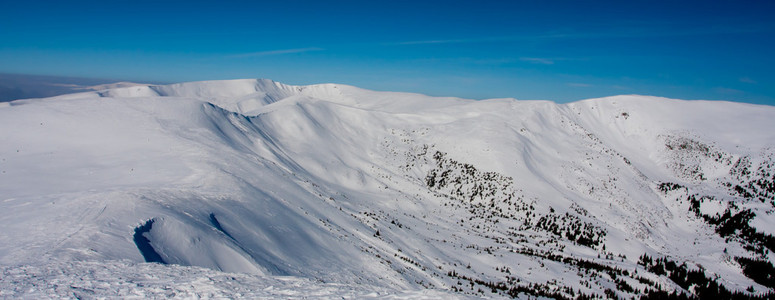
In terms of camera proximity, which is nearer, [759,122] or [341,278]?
[341,278]

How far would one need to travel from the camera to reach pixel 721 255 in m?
46.5

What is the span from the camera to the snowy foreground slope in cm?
1295

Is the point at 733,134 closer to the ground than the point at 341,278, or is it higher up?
higher up

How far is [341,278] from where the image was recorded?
18.0 m

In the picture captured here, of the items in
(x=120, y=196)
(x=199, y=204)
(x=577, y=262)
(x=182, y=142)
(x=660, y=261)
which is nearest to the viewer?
(x=120, y=196)

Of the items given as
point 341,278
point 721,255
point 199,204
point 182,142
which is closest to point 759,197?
point 721,255

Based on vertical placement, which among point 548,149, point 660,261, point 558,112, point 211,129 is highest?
point 558,112

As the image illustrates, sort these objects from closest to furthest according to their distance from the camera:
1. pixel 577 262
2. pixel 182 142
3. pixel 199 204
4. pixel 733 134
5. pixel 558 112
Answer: pixel 199 204 < pixel 577 262 < pixel 182 142 < pixel 733 134 < pixel 558 112

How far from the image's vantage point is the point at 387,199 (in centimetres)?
4866

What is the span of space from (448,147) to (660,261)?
1583 inches

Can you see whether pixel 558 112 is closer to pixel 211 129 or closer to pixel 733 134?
pixel 733 134

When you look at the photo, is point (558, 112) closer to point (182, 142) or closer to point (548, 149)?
point (548, 149)

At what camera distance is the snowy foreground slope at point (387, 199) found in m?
13.0

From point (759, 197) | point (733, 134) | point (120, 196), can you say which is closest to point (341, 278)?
point (120, 196)
